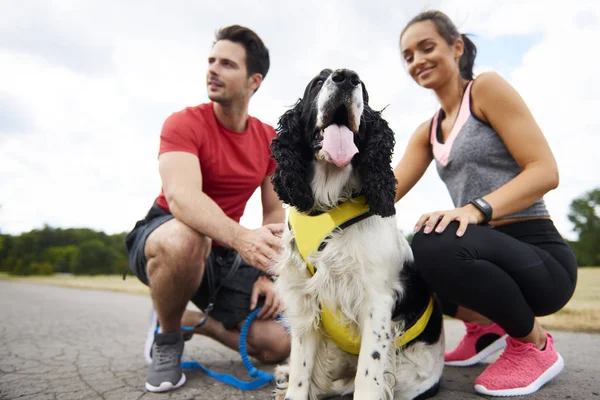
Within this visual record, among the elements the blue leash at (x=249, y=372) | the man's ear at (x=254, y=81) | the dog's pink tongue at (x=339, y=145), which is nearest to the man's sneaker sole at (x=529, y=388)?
the blue leash at (x=249, y=372)

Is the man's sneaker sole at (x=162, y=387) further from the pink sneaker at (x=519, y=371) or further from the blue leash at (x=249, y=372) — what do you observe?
the pink sneaker at (x=519, y=371)

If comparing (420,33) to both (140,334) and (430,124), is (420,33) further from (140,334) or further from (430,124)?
(140,334)

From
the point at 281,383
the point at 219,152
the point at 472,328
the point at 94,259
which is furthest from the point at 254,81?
the point at 94,259

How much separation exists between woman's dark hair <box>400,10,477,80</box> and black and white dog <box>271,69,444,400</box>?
1.13m

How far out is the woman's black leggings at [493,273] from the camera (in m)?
2.15

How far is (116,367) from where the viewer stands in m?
3.12

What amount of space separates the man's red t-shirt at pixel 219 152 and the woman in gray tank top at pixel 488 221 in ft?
4.26

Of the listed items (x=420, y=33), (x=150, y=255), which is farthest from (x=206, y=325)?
(x=420, y=33)

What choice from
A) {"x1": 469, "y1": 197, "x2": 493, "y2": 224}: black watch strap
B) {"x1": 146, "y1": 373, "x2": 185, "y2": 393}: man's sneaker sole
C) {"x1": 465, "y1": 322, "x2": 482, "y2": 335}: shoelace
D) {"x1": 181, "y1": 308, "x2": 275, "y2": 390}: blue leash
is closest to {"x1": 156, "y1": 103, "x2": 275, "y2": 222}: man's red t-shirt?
{"x1": 181, "y1": 308, "x2": 275, "y2": 390}: blue leash

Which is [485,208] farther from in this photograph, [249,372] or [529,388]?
[249,372]

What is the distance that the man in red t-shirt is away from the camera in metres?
2.64

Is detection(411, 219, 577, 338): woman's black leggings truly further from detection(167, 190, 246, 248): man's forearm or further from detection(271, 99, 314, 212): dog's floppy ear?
detection(167, 190, 246, 248): man's forearm

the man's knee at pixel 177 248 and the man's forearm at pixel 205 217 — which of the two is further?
the man's knee at pixel 177 248

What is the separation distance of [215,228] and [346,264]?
101cm
